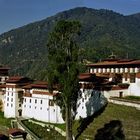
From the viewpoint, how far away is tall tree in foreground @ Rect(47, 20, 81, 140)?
6022 cm

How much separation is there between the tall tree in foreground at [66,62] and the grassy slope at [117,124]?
520 centimetres

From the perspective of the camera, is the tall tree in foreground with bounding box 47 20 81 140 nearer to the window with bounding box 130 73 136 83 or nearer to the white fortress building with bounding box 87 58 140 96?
the white fortress building with bounding box 87 58 140 96

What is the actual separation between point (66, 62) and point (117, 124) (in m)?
13.4

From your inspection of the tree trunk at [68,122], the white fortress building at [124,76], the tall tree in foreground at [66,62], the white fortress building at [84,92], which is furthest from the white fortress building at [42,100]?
the tree trunk at [68,122]

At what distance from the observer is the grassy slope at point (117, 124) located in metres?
60.1

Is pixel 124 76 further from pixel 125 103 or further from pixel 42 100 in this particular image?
pixel 42 100

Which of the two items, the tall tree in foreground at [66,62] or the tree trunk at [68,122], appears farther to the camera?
the tree trunk at [68,122]

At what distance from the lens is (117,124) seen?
6384cm

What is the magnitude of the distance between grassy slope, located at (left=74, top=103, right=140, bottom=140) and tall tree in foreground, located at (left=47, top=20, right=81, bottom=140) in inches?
205

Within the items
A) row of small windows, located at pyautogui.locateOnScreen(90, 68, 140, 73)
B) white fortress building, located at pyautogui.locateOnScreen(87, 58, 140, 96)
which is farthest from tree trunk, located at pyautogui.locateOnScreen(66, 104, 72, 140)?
row of small windows, located at pyautogui.locateOnScreen(90, 68, 140, 73)

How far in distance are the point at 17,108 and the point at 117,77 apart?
1146 inches

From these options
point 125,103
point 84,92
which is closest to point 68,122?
point 125,103

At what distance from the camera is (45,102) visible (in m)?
85.2

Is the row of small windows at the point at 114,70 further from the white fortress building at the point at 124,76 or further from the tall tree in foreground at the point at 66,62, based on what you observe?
the tall tree in foreground at the point at 66,62
